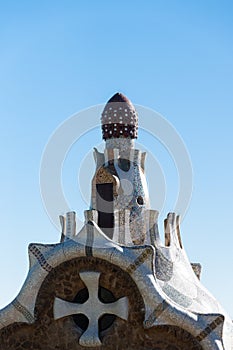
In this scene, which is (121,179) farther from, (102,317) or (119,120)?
(102,317)

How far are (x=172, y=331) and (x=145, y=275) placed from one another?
104 cm

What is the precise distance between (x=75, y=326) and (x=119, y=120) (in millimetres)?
4815

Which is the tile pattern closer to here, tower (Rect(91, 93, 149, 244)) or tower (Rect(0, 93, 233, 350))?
tower (Rect(0, 93, 233, 350))

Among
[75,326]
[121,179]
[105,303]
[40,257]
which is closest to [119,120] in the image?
[121,179]

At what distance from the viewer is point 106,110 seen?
16.8 meters

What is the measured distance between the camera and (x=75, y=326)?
14.0m

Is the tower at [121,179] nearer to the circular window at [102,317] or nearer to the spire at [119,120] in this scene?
the spire at [119,120]

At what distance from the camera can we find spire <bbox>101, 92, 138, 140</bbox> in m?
16.8

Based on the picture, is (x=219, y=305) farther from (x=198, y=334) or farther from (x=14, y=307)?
(x=14, y=307)

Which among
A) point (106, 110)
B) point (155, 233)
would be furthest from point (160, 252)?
point (106, 110)

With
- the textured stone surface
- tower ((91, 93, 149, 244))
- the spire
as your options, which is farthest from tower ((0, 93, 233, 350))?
the spire

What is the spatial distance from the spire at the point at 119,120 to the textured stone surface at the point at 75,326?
387cm

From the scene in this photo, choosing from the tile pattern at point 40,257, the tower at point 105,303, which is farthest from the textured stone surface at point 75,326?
the tile pattern at point 40,257

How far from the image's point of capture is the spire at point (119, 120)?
16.8 meters
